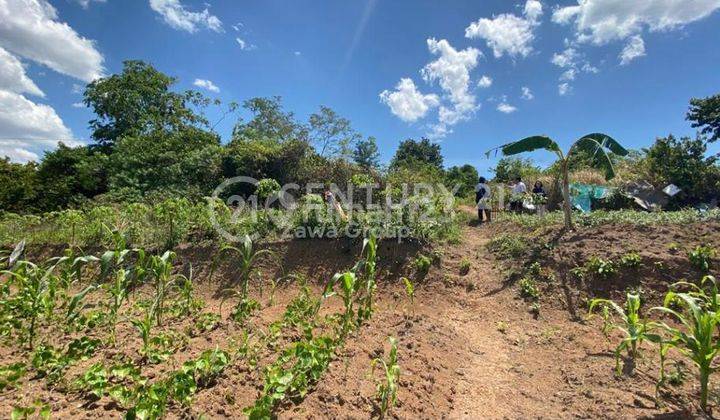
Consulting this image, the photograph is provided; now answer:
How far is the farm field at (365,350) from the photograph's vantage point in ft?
8.33

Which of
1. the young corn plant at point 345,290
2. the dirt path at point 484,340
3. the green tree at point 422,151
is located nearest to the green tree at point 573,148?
the dirt path at point 484,340

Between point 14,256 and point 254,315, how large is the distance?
9.29ft

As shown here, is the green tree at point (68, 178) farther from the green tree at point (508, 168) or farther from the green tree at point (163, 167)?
the green tree at point (508, 168)

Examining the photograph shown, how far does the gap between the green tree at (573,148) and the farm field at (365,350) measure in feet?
4.54

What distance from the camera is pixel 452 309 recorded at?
534 cm

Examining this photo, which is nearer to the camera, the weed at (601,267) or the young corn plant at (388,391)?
the young corn plant at (388,391)

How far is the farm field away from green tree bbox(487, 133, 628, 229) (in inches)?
54.5

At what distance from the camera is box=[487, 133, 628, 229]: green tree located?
7207 mm

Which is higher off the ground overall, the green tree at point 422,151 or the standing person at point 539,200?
the green tree at point 422,151

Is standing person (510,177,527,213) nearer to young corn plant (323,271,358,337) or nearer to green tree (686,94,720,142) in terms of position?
young corn plant (323,271,358,337)

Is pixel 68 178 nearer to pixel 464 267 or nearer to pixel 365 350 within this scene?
pixel 464 267

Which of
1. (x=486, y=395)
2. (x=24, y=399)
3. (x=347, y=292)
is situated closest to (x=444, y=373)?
(x=486, y=395)

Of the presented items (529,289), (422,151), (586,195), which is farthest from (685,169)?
(422,151)

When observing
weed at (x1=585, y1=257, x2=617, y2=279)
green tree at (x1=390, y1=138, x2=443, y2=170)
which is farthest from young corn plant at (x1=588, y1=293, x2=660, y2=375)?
green tree at (x1=390, y1=138, x2=443, y2=170)
